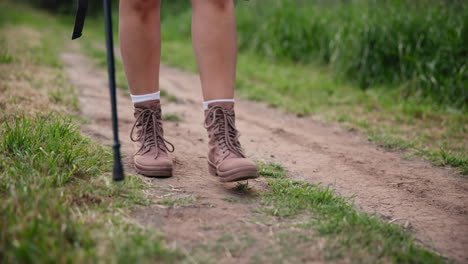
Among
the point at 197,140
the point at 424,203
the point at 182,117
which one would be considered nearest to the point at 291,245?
the point at 424,203

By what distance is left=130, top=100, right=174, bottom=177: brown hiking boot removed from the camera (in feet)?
5.74

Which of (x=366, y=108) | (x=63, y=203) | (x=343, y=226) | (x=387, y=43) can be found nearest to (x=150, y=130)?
(x=63, y=203)

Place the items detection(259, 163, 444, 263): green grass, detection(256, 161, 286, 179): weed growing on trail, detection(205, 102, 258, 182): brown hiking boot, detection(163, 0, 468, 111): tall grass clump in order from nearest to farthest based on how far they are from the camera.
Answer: detection(259, 163, 444, 263): green grass, detection(205, 102, 258, 182): brown hiking boot, detection(256, 161, 286, 179): weed growing on trail, detection(163, 0, 468, 111): tall grass clump

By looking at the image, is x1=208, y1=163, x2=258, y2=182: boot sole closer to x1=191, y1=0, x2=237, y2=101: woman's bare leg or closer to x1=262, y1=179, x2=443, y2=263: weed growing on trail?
x1=262, y1=179, x2=443, y2=263: weed growing on trail

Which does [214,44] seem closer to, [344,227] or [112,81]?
[112,81]

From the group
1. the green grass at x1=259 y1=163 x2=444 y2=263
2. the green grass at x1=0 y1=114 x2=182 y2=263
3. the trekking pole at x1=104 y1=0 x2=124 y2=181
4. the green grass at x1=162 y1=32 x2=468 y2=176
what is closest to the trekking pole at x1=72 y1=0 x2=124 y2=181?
the trekking pole at x1=104 y1=0 x2=124 y2=181

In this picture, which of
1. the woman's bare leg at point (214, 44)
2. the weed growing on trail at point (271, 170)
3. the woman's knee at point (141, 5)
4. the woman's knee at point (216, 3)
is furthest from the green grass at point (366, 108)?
the woman's knee at point (141, 5)

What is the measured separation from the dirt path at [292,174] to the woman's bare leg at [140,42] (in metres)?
0.40

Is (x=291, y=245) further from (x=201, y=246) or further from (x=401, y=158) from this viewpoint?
(x=401, y=158)

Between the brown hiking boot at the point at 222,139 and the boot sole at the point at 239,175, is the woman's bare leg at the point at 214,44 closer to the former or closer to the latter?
the brown hiking boot at the point at 222,139

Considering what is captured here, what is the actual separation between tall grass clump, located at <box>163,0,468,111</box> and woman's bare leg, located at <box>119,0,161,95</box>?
2588mm

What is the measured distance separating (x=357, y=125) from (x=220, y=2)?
172 cm

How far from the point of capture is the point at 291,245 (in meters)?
1.26

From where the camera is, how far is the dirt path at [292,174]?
1.33 m
